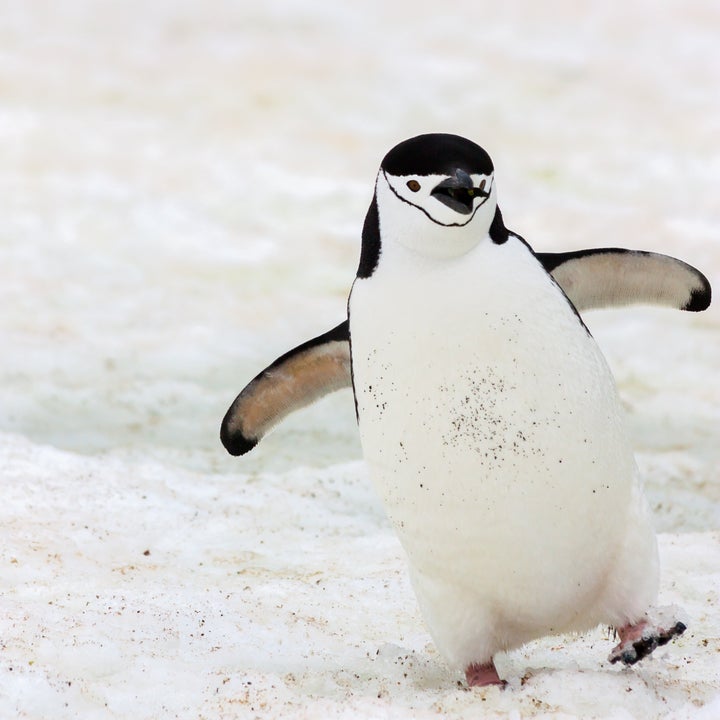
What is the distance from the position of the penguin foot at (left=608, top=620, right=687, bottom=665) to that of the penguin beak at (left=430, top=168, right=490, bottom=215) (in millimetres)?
889

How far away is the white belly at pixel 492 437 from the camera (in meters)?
2.28

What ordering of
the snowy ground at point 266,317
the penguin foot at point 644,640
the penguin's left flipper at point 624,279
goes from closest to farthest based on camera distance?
the penguin foot at point 644,640
the snowy ground at point 266,317
the penguin's left flipper at point 624,279

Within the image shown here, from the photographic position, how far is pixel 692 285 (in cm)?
276

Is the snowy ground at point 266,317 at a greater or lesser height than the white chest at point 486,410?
lesser

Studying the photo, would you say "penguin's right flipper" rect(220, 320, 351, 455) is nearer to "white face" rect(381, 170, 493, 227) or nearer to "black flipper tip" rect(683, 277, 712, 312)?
"white face" rect(381, 170, 493, 227)

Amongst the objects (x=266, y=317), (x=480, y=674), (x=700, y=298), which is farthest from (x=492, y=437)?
(x=266, y=317)

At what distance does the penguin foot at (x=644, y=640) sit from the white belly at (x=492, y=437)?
68 mm

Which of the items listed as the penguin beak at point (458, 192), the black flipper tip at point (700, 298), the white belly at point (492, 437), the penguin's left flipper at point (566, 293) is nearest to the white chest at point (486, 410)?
the white belly at point (492, 437)

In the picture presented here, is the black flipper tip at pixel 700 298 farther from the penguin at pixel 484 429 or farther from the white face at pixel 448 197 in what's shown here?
the white face at pixel 448 197

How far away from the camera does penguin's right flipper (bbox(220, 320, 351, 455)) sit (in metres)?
2.75

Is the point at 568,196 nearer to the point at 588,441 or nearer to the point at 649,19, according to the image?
the point at 649,19

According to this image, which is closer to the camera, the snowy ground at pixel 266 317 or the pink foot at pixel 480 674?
the pink foot at pixel 480 674

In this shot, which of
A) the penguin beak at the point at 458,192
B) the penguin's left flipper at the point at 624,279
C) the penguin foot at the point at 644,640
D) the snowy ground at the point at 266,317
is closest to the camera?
the penguin beak at the point at 458,192

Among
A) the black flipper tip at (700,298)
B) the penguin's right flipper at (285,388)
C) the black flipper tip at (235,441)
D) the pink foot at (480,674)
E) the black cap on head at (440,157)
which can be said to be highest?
the black cap on head at (440,157)
